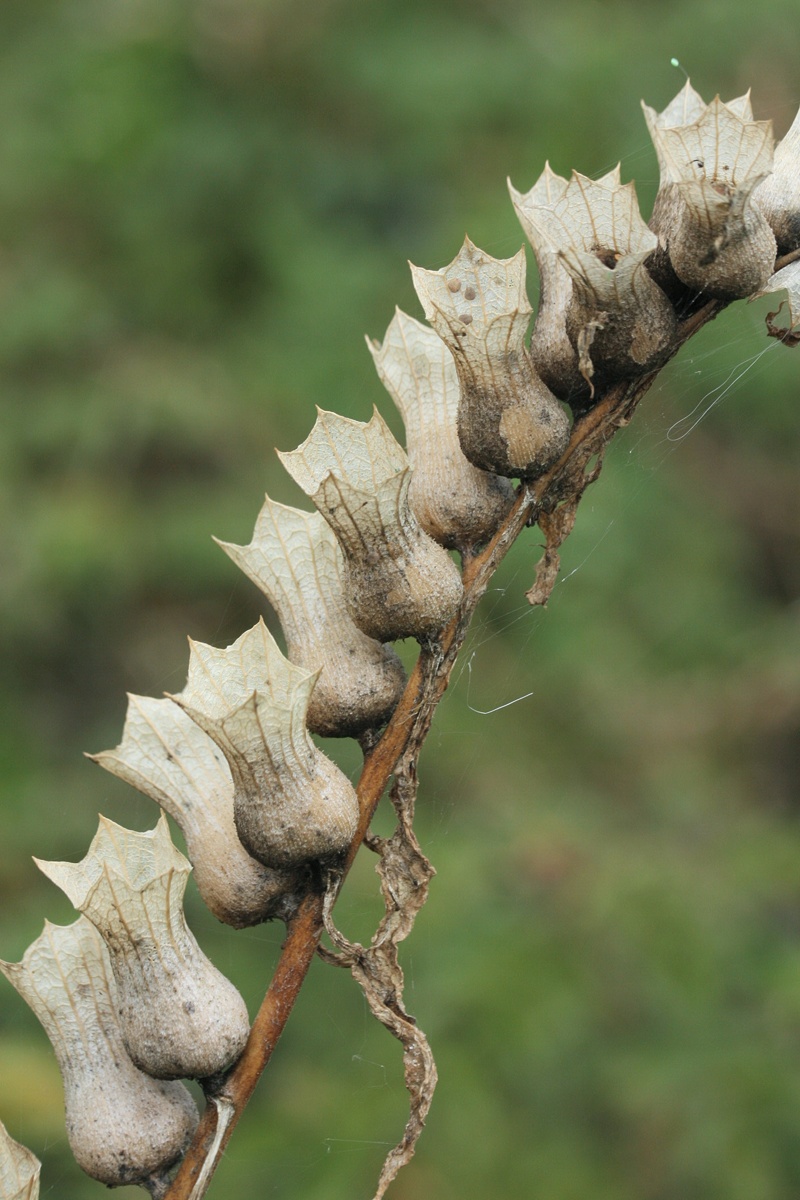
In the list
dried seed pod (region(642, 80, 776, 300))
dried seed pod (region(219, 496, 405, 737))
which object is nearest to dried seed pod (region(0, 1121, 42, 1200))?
dried seed pod (region(219, 496, 405, 737))

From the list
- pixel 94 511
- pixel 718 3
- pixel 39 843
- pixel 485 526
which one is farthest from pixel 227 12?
pixel 485 526

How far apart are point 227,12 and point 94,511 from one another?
1896 mm

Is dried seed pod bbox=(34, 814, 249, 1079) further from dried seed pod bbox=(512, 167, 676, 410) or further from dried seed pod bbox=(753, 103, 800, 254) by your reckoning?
dried seed pod bbox=(753, 103, 800, 254)

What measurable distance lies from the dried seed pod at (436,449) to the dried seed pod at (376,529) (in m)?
0.08

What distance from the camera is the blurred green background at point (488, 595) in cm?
205

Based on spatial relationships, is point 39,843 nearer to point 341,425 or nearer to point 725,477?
point 341,425

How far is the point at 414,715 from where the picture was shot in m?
0.99

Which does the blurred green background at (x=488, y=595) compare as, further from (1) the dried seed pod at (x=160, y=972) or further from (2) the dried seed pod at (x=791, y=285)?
(1) the dried seed pod at (x=160, y=972)

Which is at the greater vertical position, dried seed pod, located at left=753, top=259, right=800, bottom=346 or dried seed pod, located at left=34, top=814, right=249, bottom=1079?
dried seed pod, located at left=753, top=259, right=800, bottom=346

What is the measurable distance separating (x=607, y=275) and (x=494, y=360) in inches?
4.4

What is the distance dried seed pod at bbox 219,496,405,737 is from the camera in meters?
0.99

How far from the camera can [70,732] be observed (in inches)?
143

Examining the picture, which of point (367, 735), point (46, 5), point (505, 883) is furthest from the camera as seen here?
point (46, 5)

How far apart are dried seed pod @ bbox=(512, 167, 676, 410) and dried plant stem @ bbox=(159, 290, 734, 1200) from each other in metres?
0.03
